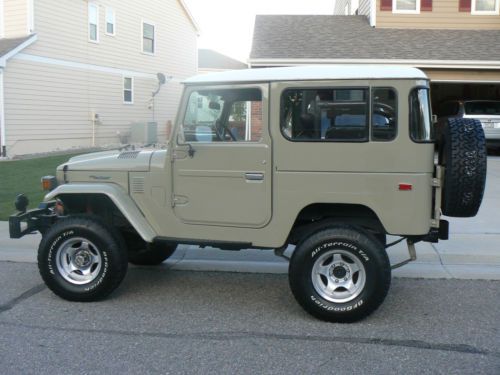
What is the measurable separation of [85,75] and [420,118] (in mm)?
18200

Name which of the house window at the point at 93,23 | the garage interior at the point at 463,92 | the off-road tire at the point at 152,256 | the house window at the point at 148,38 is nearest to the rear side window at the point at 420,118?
the off-road tire at the point at 152,256

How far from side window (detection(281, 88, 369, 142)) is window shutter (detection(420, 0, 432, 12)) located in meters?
13.8

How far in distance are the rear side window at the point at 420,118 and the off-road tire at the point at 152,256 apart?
3.00m

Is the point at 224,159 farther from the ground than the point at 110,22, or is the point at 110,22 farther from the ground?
the point at 110,22

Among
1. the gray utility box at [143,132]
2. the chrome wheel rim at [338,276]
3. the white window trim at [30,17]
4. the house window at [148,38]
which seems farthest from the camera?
the house window at [148,38]

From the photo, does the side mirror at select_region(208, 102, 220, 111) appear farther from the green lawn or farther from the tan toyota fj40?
the green lawn

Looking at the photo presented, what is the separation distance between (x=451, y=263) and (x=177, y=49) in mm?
21909

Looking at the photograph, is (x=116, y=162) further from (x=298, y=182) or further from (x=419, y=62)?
(x=419, y=62)

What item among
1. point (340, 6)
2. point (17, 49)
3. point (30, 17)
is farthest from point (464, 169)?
point (340, 6)

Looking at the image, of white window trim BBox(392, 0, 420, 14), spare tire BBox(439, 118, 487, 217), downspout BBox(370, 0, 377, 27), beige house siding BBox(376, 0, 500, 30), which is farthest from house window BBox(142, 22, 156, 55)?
spare tire BBox(439, 118, 487, 217)

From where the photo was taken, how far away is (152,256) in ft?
20.3

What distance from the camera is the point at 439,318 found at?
470 cm

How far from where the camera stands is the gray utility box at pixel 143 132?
2222 cm

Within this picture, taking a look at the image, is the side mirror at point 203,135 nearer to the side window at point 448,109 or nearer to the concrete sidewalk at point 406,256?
the concrete sidewalk at point 406,256
